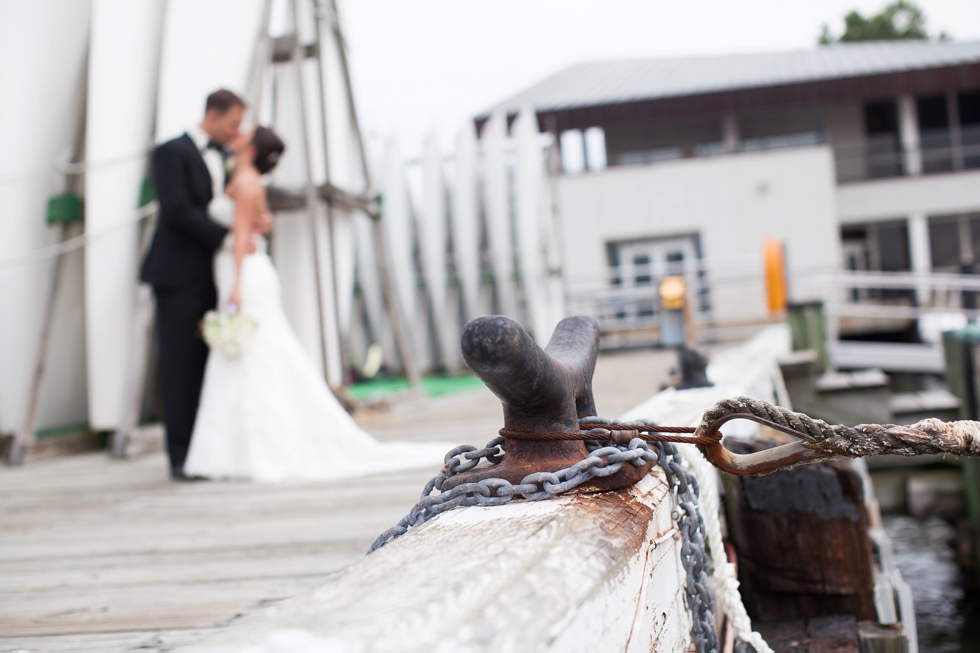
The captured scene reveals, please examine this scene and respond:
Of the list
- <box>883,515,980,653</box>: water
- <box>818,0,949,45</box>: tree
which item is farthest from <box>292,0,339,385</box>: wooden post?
<box>818,0,949,45</box>: tree

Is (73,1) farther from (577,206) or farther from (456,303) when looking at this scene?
(577,206)

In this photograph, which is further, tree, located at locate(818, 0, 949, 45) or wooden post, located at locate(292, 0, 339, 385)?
tree, located at locate(818, 0, 949, 45)

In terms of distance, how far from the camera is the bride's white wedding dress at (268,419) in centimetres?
319

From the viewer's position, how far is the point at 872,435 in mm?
953

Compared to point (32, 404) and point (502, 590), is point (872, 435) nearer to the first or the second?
point (502, 590)

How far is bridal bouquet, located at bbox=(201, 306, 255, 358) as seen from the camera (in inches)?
124

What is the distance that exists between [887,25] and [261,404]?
43.0 m

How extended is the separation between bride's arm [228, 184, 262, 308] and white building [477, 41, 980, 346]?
914 centimetres

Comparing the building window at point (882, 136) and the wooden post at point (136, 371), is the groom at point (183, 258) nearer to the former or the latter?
the wooden post at point (136, 371)

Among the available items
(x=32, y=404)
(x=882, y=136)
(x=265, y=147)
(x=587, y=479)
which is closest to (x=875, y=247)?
(x=882, y=136)

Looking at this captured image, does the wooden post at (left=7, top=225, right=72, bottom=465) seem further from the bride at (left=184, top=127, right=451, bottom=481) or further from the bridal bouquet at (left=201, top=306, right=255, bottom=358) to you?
the bridal bouquet at (left=201, top=306, right=255, bottom=358)

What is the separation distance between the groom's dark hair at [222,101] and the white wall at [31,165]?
1.51m

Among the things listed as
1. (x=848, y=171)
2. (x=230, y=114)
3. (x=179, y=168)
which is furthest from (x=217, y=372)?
(x=848, y=171)

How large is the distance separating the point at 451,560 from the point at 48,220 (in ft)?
14.3
